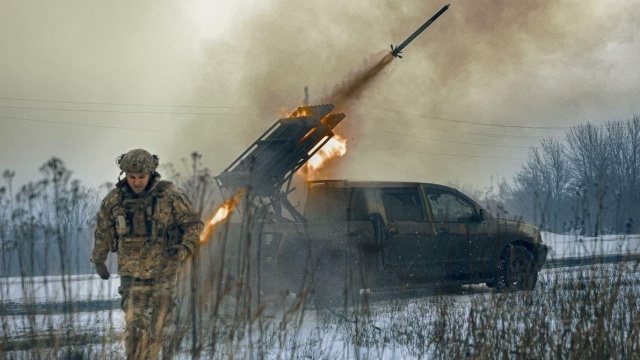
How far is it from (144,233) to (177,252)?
0.42 meters

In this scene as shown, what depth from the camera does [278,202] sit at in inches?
432

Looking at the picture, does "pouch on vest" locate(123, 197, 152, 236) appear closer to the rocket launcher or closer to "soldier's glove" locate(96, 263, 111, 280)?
"soldier's glove" locate(96, 263, 111, 280)

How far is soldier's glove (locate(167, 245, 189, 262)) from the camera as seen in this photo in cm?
539

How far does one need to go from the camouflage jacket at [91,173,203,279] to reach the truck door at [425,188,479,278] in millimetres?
5476

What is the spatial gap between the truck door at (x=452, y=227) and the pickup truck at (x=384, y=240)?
0.01 metres

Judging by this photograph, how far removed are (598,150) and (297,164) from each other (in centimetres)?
4211

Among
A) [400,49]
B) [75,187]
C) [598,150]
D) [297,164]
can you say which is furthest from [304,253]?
[598,150]

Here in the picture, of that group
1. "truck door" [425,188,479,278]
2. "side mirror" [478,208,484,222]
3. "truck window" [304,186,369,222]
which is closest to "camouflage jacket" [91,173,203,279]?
"truck window" [304,186,369,222]

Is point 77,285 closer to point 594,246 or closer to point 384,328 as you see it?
point 384,328

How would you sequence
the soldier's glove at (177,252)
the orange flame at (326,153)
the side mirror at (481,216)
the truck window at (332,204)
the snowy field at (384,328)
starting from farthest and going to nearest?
the orange flame at (326,153) < the side mirror at (481,216) < the truck window at (332,204) < the soldier's glove at (177,252) < the snowy field at (384,328)

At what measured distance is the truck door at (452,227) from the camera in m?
10.4

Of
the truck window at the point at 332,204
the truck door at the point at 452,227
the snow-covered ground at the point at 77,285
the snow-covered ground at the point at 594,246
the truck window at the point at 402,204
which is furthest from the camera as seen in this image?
the truck door at the point at 452,227

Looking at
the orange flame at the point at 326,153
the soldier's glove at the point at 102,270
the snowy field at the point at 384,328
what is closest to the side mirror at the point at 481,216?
the snowy field at the point at 384,328

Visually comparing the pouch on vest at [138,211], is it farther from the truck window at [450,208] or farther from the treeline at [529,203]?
the truck window at [450,208]
